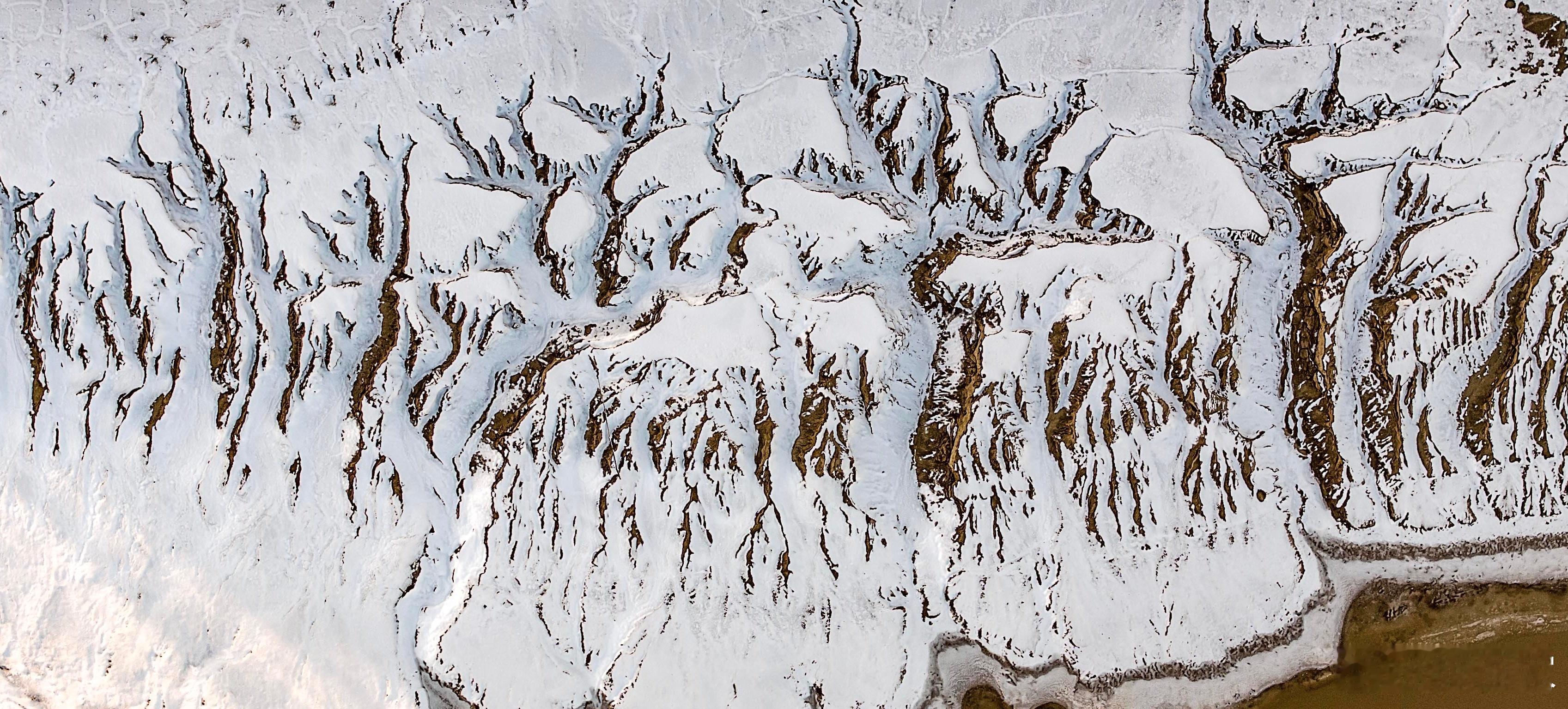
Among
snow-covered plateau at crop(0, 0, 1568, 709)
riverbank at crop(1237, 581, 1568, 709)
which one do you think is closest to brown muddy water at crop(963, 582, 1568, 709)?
riverbank at crop(1237, 581, 1568, 709)

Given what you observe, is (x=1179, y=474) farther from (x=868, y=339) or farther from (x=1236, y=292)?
(x=868, y=339)

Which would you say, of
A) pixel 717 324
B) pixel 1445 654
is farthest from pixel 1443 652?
pixel 717 324

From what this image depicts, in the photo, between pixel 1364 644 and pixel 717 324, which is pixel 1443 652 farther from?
pixel 717 324

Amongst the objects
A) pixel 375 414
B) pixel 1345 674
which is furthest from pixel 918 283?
pixel 1345 674

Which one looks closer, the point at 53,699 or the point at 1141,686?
the point at 53,699

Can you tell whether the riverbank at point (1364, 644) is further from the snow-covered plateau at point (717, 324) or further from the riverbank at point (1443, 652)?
the snow-covered plateau at point (717, 324)

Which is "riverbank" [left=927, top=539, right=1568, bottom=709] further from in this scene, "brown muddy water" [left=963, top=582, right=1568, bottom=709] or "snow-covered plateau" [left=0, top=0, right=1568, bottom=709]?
"snow-covered plateau" [left=0, top=0, right=1568, bottom=709]
